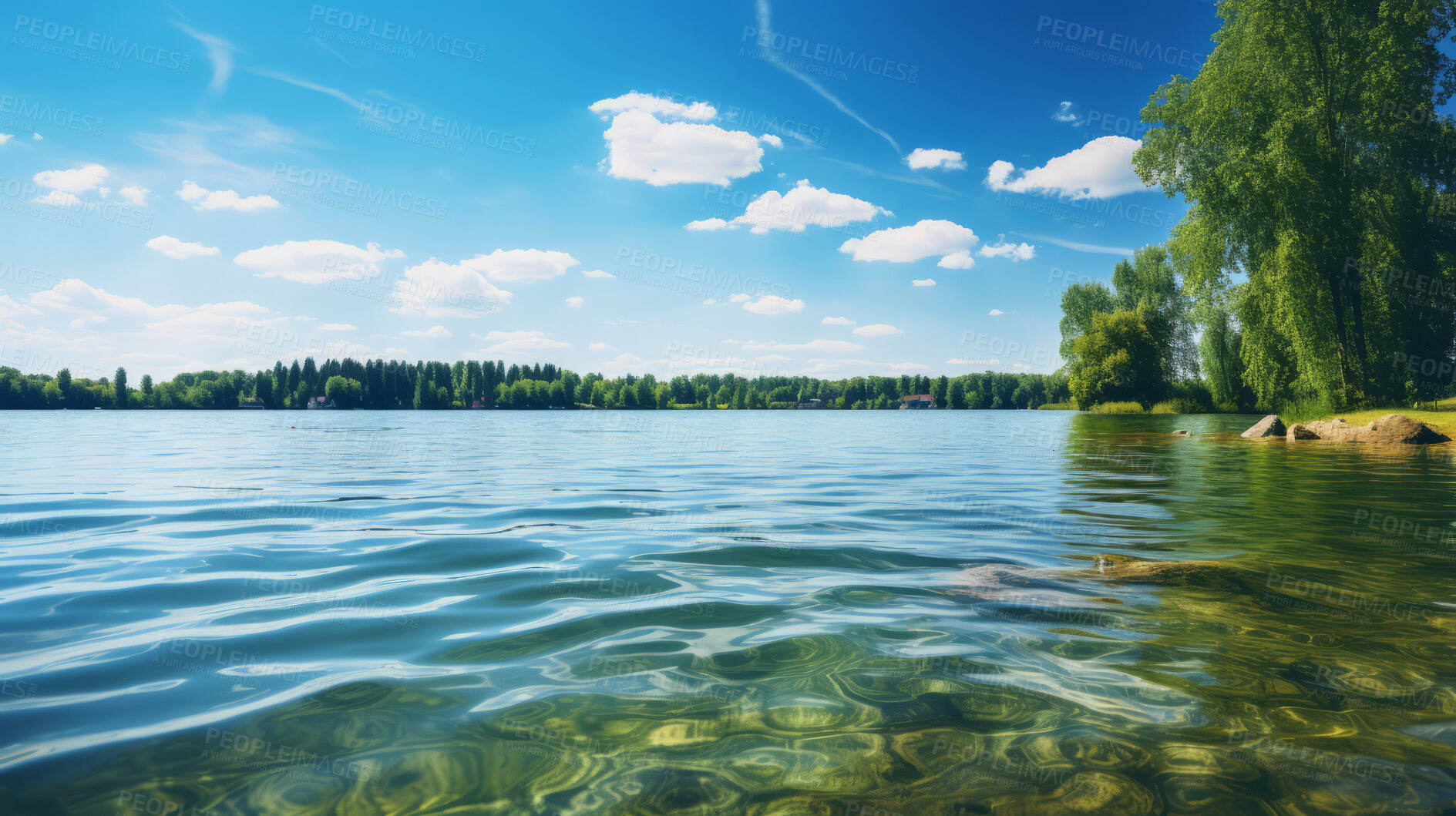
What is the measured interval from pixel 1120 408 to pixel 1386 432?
4543cm

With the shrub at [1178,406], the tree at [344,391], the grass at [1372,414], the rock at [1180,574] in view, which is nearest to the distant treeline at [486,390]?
the tree at [344,391]

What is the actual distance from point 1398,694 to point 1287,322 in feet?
90.7

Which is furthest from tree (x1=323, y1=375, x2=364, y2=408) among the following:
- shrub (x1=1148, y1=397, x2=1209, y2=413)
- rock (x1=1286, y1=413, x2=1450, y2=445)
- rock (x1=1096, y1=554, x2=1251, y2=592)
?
rock (x1=1096, y1=554, x2=1251, y2=592)

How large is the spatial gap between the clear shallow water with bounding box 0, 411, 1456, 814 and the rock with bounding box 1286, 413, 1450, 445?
52.6 ft

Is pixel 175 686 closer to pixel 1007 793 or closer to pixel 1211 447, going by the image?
pixel 1007 793

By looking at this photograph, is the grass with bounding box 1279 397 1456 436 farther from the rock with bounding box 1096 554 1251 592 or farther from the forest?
the rock with bounding box 1096 554 1251 592

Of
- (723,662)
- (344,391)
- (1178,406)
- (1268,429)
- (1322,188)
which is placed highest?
(1322,188)

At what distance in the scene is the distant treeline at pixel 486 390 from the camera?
112 meters

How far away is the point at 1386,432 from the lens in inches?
837

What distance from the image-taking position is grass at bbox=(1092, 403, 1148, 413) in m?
63.1

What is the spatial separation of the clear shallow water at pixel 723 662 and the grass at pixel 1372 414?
19683mm

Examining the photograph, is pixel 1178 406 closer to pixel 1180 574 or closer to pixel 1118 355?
pixel 1118 355

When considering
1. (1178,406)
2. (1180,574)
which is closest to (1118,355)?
(1178,406)

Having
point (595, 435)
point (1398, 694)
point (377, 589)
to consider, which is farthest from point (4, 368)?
point (1398, 694)
